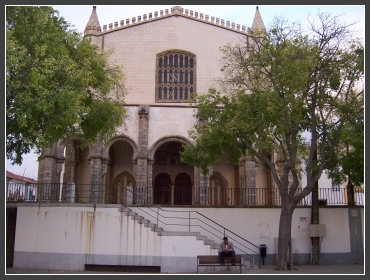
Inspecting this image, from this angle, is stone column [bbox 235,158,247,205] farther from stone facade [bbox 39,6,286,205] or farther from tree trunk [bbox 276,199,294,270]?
tree trunk [bbox 276,199,294,270]

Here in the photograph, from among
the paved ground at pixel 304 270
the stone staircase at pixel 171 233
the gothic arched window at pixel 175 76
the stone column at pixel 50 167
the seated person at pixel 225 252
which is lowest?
the paved ground at pixel 304 270

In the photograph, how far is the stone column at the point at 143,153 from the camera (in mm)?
22953

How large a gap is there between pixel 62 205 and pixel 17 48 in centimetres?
682

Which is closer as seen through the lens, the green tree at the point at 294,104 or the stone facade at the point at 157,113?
the green tree at the point at 294,104

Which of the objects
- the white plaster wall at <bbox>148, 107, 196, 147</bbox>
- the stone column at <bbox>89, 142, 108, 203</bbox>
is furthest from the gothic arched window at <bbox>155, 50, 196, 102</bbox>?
the stone column at <bbox>89, 142, 108, 203</bbox>

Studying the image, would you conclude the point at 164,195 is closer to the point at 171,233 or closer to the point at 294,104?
the point at 171,233

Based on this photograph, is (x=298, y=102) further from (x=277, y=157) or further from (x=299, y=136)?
(x=277, y=157)

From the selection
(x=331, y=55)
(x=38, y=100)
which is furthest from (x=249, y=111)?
(x=38, y=100)

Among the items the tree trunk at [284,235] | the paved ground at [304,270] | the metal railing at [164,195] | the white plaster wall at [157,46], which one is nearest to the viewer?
the paved ground at [304,270]

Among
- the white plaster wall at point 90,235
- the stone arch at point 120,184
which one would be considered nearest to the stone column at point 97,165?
the stone arch at point 120,184

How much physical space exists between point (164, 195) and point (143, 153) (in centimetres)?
449

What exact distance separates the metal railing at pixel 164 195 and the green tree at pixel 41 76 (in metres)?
5.20

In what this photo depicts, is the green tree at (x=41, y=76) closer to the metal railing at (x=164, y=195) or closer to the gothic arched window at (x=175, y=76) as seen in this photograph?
the metal railing at (x=164, y=195)

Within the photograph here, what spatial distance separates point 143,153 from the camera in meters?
23.7
